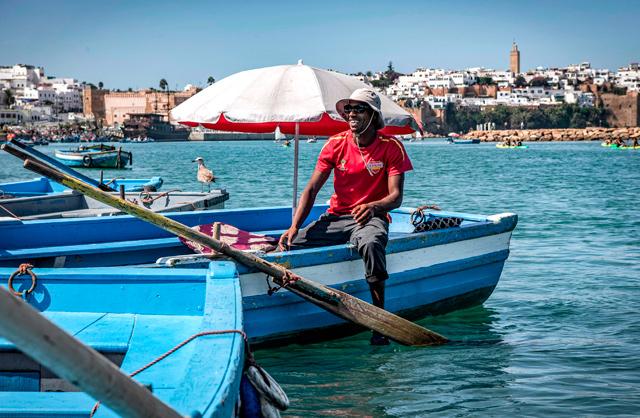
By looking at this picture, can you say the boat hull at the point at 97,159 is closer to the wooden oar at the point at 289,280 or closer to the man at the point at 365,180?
the man at the point at 365,180

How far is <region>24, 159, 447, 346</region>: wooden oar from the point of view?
561cm

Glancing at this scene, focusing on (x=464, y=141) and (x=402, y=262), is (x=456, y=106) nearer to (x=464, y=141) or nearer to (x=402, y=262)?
(x=464, y=141)

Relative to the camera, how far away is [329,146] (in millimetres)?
6953

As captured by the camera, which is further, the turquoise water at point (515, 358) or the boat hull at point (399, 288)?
the boat hull at point (399, 288)

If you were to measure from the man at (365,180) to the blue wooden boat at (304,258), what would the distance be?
0.29 m

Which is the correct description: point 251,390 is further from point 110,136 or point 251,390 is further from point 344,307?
point 110,136

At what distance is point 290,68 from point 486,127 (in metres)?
177

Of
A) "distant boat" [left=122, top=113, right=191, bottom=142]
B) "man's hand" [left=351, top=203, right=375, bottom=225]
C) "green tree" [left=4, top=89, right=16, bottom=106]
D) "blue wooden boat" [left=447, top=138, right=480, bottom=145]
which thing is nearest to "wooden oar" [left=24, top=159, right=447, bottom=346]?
"man's hand" [left=351, top=203, right=375, bottom=225]

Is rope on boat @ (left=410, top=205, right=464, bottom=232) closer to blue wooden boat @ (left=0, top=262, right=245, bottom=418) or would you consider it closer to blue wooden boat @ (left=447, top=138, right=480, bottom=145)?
blue wooden boat @ (left=0, top=262, right=245, bottom=418)

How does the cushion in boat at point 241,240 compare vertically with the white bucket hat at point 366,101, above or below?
below

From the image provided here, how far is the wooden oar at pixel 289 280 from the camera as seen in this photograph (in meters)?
5.61

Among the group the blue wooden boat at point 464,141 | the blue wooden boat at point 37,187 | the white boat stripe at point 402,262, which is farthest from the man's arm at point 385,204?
the blue wooden boat at point 464,141

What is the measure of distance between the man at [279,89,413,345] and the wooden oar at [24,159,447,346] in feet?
1.21

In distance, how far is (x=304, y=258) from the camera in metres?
6.79
